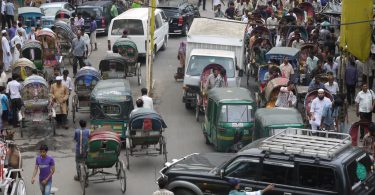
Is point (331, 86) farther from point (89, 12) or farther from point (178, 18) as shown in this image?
point (89, 12)

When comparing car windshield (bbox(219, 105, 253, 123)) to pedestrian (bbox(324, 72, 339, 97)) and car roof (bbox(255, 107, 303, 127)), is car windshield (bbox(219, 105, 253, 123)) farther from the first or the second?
pedestrian (bbox(324, 72, 339, 97))

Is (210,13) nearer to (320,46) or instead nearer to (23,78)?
(320,46)

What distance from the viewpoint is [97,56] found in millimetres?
34438

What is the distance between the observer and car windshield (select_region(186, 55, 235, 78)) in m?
25.9

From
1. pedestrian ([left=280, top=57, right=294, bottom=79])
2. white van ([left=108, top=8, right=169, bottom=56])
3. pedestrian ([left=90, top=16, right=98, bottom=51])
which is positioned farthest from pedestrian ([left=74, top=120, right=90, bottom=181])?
pedestrian ([left=90, top=16, right=98, bottom=51])

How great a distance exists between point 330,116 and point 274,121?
2244mm

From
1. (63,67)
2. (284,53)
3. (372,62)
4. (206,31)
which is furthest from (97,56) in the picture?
(372,62)

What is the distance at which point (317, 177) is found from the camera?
15234 mm

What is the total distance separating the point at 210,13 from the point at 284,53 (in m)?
19.8

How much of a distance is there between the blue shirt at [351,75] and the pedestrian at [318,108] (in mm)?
4415

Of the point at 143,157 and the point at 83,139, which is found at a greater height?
the point at 83,139

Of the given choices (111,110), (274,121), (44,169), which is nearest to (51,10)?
(111,110)

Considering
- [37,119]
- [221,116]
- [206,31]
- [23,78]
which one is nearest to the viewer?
[221,116]

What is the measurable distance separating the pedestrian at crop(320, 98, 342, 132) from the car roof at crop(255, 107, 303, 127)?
121cm
